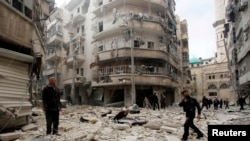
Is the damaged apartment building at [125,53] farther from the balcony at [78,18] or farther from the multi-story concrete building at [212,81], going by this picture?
the multi-story concrete building at [212,81]

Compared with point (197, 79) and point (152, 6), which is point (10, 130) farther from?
point (197, 79)

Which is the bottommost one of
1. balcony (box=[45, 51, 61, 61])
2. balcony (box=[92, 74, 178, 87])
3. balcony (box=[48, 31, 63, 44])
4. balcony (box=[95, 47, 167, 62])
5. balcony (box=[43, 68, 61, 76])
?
balcony (box=[92, 74, 178, 87])

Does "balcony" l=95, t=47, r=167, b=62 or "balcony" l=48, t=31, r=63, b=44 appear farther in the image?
"balcony" l=48, t=31, r=63, b=44

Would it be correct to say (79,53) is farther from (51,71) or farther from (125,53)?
(125,53)

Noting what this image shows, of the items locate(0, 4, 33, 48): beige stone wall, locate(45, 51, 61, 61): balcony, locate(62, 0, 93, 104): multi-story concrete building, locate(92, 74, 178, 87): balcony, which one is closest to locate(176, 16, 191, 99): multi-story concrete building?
locate(62, 0, 93, 104): multi-story concrete building

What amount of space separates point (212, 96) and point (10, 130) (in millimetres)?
55755

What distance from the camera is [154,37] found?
2959cm

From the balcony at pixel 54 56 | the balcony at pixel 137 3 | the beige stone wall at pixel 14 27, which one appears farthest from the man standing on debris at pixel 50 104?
the balcony at pixel 54 56

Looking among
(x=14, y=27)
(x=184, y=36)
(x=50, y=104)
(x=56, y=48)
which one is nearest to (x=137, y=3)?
(x=56, y=48)

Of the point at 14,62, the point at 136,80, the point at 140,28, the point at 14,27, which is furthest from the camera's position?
the point at 140,28

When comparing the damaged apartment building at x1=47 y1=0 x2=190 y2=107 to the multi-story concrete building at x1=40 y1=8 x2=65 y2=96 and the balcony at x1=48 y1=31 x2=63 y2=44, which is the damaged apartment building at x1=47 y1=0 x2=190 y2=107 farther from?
the balcony at x1=48 y1=31 x2=63 y2=44

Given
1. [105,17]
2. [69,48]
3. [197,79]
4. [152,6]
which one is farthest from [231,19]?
[197,79]

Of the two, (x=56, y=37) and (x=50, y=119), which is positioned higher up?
(x=56, y=37)

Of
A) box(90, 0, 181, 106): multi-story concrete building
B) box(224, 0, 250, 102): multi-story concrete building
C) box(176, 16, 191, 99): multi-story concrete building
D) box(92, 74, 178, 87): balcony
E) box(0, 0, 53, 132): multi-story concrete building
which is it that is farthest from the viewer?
box(176, 16, 191, 99): multi-story concrete building
